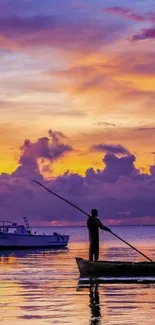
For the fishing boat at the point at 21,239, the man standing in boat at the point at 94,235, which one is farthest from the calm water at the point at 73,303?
the fishing boat at the point at 21,239

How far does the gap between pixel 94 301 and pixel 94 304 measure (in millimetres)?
799

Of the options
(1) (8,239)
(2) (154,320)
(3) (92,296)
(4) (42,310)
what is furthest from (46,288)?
(1) (8,239)

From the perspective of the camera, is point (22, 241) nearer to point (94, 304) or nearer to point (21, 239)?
point (21, 239)

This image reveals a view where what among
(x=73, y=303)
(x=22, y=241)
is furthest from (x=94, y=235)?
(x=22, y=241)

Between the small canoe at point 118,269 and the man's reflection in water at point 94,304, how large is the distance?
2.28m

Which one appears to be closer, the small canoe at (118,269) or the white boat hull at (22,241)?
the small canoe at (118,269)

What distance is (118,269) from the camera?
31312 millimetres

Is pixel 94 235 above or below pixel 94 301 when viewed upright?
above

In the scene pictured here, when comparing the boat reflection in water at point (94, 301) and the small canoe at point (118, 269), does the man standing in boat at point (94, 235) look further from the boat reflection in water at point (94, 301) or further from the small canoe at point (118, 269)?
the boat reflection in water at point (94, 301)

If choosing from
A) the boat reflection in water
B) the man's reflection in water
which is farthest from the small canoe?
the man's reflection in water

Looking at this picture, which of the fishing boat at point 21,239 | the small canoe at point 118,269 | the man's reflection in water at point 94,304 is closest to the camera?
the man's reflection in water at point 94,304

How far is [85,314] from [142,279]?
1119cm

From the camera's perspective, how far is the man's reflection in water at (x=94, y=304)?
61.7ft

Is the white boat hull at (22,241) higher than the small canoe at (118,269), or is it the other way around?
the white boat hull at (22,241)
